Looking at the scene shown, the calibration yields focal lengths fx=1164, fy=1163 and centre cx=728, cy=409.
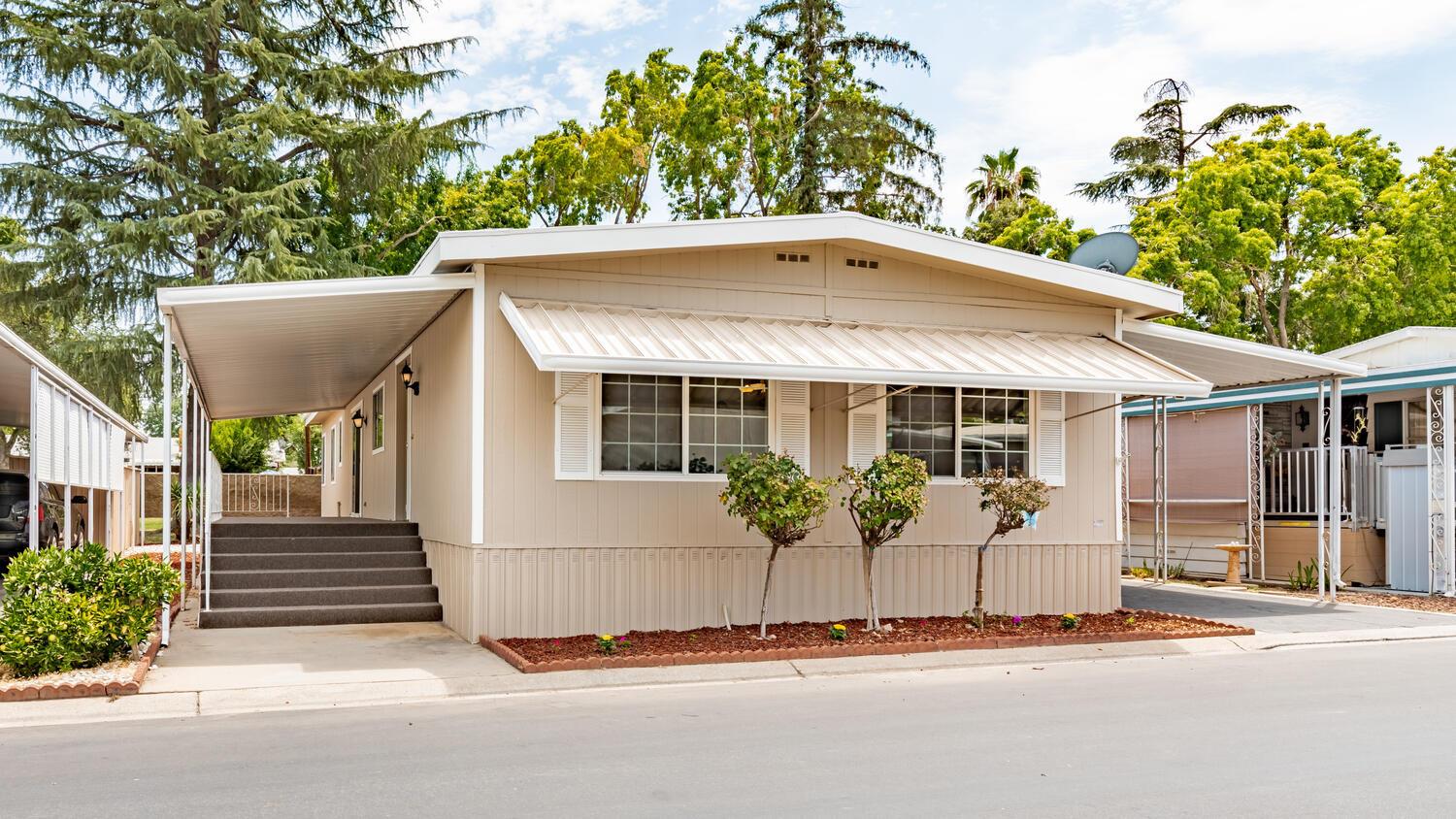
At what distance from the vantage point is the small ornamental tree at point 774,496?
30.5ft

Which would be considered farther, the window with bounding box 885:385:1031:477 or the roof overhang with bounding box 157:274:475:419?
the window with bounding box 885:385:1031:477

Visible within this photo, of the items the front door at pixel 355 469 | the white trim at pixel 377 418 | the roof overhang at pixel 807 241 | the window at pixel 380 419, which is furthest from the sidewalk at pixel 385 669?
the front door at pixel 355 469

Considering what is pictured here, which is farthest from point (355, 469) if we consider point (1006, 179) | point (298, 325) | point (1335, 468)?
point (1006, 179)

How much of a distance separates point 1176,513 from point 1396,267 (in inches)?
375

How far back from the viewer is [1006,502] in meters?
10.1

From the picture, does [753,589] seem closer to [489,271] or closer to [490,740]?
[489,271]

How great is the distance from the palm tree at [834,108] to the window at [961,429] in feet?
56.4

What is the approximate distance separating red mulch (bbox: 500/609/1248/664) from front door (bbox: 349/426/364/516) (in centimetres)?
1038

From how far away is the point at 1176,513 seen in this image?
57.1 ft

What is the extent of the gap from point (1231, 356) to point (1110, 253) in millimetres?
1691

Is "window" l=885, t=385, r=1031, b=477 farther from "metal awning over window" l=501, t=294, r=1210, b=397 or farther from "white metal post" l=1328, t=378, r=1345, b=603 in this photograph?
"white metal post" l=1328, t=378, r=1345, b=603

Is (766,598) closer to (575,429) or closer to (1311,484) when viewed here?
(575,429)

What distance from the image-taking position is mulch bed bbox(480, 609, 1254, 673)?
897 cm

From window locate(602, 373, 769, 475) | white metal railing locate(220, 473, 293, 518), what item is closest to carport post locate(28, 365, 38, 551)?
window locate(602, 373, 769, 475)
